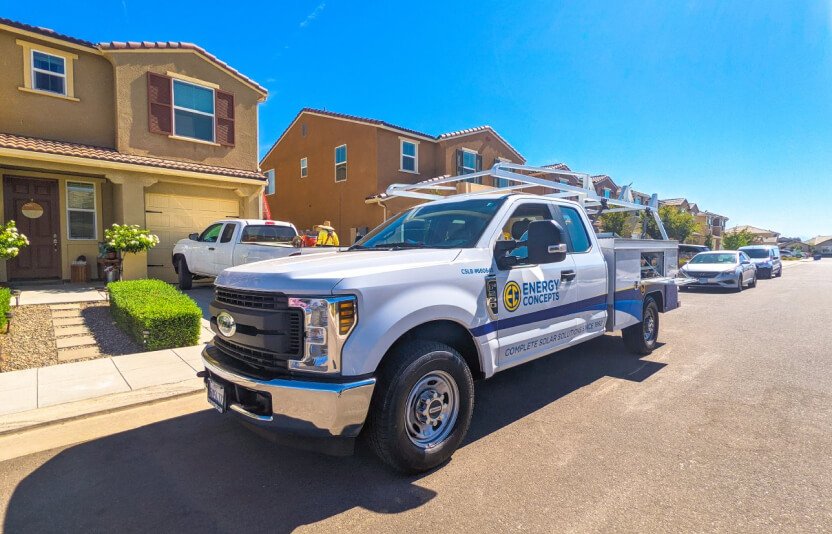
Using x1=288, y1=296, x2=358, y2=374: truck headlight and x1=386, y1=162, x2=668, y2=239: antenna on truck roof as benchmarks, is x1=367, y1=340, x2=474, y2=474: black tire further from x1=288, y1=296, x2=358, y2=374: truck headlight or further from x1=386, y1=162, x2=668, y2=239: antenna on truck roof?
x1=386, y1=162, x2=668, y2=239: antenna on truck roof

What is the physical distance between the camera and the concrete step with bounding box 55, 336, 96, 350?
5.82m

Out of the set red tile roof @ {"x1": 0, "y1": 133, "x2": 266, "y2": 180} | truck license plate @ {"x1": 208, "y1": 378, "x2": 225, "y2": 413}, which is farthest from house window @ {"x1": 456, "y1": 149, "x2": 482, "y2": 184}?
truck license plate @ {"x1": 208, "y1": 378, "x2": 225, "y2": 413}

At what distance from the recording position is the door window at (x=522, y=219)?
160 inches

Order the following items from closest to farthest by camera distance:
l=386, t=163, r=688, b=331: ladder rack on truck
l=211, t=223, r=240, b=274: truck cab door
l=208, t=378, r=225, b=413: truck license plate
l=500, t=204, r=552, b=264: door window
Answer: l=208, t=378, r=225, b=413: truck license plate
l=500, t=204, r=552, b=264: door window
l=386, t=163, r=688, b=331: ladder rack on truck
l=211, t=223, r=240, b=274: truck cab door

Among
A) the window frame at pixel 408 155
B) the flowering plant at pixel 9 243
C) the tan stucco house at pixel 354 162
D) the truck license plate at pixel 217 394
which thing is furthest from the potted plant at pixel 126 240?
the window frame at pixel 408 155

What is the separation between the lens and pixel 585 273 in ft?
14.7

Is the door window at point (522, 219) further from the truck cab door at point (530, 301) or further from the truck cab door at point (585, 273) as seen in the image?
the truck cab door at point (585, 273)

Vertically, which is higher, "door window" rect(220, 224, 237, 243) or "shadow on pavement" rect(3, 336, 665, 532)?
"door window" rect(220, 224, 237, 243)

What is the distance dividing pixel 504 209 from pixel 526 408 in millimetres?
1919

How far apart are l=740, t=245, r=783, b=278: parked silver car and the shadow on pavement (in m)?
23.3

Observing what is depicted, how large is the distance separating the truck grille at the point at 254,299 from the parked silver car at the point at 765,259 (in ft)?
80.3

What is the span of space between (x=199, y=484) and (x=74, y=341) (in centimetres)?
451

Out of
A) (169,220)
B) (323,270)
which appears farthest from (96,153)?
(323,270)

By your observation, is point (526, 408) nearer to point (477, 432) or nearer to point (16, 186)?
point (477, 432)
